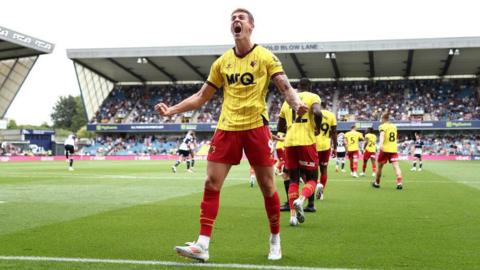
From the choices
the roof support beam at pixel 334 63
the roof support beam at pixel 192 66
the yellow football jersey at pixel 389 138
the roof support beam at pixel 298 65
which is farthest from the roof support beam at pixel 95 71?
the yellow football jersey at pixel 389 138

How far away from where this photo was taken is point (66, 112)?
15550 cm

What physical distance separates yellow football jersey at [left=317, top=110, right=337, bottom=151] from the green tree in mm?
148874

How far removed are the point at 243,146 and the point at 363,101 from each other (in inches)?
2216

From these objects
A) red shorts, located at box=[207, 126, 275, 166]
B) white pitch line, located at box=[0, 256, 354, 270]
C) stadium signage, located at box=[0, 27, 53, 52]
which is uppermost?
stadium signage, located at box=[0, 27, 53, 52]

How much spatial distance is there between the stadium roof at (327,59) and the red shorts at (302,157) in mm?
45125

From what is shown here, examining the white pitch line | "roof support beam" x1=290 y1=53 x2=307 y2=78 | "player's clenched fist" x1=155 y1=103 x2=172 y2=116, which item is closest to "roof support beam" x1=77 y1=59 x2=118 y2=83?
"roof support beam" x1=290 y1=53 x2=307 y2=78

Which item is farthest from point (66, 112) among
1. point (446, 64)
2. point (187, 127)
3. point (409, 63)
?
point (446, 64)

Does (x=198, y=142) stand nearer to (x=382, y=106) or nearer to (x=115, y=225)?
(x=382, y=106)

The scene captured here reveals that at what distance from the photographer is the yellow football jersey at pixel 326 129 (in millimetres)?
10602

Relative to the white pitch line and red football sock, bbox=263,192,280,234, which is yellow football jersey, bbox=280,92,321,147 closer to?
red football sock, bbox=263,192,280,234

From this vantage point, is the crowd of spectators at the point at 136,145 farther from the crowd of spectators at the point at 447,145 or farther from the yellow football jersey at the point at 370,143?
the yellow football jersey at the point at 370,143

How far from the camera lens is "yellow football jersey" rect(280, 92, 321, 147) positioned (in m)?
8.45

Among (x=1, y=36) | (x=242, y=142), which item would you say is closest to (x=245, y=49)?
(x=242, y=142)

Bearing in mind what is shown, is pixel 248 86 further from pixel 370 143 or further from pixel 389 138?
pixel 370 143
